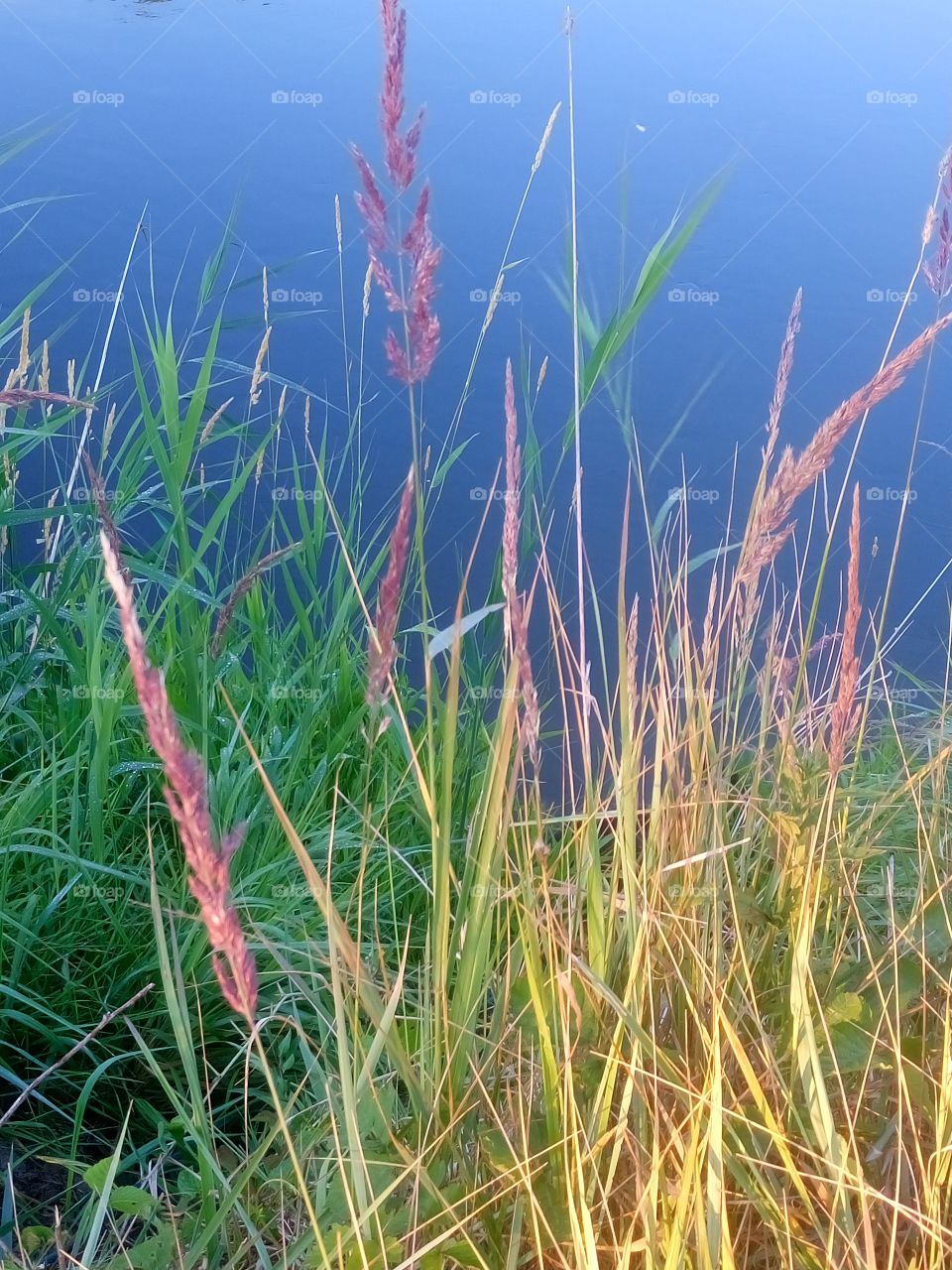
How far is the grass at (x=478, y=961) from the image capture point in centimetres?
60

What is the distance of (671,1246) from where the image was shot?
0.51 m

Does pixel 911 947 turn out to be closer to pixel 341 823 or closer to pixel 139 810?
pixel 341 823

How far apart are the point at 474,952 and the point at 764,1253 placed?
265 mm

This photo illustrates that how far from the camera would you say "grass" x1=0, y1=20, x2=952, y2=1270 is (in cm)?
60

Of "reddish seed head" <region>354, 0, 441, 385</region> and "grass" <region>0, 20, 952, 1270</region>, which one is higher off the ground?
"reddish seed head" <region>354, 0, 441, 385</region>

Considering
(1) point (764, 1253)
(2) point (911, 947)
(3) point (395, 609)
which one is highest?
(3) point (395, 609)

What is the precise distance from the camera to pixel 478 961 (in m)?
0.65

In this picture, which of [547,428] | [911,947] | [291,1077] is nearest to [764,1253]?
[911,947]
